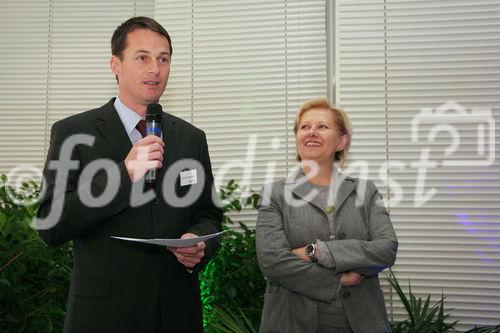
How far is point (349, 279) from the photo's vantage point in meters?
1.99

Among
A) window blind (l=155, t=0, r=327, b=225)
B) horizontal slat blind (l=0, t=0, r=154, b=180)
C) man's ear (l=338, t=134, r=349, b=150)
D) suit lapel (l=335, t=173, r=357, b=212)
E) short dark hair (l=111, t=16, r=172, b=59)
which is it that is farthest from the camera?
horizontal slat blind (l=0, t=0, r=154, b=180)

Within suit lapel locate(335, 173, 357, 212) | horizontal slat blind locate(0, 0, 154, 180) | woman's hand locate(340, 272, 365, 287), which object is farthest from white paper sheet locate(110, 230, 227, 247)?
horizontal slat blind locate(0, 0, 154, 180)

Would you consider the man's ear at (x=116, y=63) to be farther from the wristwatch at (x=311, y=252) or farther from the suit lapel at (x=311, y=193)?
the wristwatch at (x=311, y=252)

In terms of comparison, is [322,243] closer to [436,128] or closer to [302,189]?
[302,189]

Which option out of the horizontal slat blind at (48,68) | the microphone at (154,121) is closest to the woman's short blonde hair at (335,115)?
the microphone at (154,121)

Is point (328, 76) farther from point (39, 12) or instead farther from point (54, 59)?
point (39, 12)

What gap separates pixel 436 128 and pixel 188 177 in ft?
7.44

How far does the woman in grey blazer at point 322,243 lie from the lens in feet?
6.47

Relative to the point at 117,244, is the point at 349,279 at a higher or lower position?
lower

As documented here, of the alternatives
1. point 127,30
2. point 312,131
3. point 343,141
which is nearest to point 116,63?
Answer: point 127,30

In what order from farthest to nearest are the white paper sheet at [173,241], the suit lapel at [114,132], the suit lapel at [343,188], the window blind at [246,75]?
the window blind at [246,75] < the suit lapel at [343,188] < the suit lapel at [114,132] < the white paper sheet at [173,241]

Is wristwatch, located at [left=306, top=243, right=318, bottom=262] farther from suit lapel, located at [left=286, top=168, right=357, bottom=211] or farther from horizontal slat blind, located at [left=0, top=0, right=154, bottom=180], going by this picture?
horizontal slat blind, located at [left=0, top=0, right=154, bottom=180]

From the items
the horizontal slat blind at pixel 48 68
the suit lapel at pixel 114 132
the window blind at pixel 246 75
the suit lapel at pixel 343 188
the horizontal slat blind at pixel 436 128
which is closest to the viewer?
the suit lapel at pixel 114 132

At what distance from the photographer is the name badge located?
169cm
